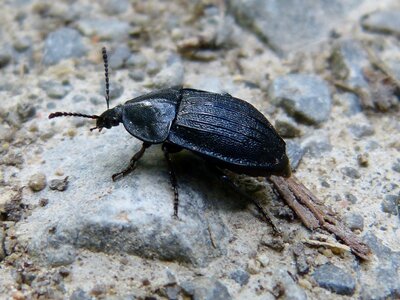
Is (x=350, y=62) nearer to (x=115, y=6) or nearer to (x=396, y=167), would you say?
(x=396, y=167)

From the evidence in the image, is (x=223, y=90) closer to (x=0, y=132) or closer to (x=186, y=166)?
(x=186, y=166)

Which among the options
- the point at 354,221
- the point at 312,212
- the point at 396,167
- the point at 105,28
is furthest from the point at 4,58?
the point at 396,167

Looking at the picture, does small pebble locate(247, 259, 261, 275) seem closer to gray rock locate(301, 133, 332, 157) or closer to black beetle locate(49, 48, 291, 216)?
black beetle locate(49, 48, 291, 216)

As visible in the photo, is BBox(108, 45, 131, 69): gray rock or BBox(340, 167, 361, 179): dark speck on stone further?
BBox(108, 45, 131, 69): gray rock

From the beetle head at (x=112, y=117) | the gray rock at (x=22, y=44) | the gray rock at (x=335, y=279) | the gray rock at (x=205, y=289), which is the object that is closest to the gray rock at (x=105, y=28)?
the gray rock at (x=22, y=44)

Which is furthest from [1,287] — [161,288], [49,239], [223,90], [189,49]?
[189,49]

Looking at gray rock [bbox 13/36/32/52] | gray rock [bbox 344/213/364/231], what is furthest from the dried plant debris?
gray rock [bbox 13/36/32/52]
